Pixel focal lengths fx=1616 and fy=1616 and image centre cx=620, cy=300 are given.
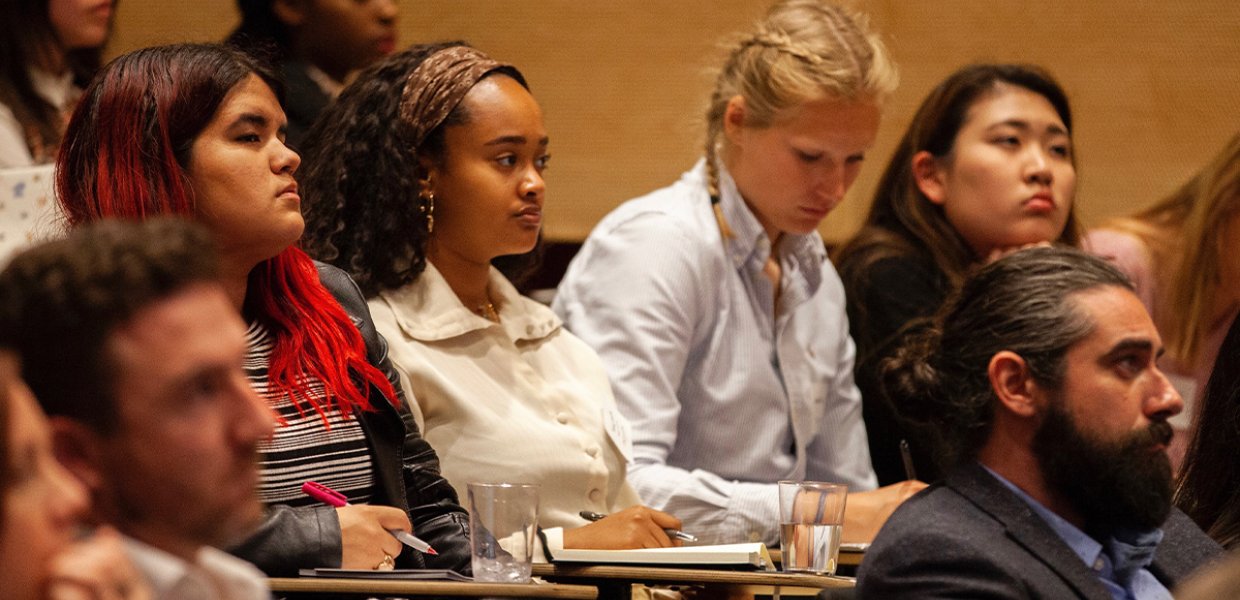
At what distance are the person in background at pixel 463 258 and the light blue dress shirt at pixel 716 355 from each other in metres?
0.18

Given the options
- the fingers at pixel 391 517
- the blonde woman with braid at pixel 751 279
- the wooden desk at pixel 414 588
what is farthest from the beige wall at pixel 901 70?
the wooden desk at pixel 414 588

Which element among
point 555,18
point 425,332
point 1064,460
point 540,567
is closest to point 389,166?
point 425,332

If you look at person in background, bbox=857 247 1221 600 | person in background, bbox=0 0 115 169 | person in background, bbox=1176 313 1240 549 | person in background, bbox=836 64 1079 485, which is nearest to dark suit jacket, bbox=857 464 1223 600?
person in background, bbox=857 247 1221 600

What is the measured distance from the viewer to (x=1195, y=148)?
189 inches

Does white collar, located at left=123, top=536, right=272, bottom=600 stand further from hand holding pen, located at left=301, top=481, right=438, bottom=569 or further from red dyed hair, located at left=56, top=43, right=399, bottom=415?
red dyed hair, located at left=56, top=43, right=399, bottom=415

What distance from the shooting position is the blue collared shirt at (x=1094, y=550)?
2.05 meters

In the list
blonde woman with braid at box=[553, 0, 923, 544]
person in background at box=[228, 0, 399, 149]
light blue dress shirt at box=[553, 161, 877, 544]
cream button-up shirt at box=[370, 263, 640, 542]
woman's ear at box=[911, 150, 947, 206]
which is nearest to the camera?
cream button-up shirt at box=[370, 263, 640, 542]

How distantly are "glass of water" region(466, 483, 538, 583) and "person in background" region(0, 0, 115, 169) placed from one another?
4.71 feet

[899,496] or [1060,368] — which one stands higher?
[1060,368]

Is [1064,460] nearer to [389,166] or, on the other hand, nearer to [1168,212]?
[389,166]

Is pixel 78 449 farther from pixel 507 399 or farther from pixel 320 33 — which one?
pixel 320 33

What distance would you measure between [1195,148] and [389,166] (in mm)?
3025

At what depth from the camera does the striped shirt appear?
6.97 ft

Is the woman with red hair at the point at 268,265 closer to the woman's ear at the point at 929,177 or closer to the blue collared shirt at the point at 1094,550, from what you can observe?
the blue collared shirt at the point at 1094,550
